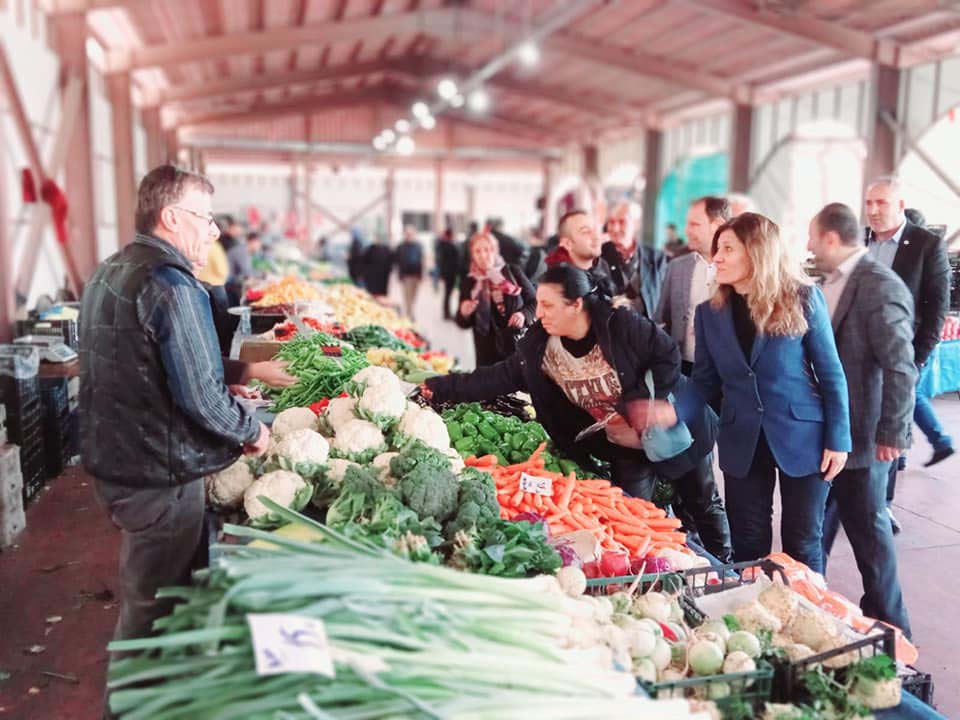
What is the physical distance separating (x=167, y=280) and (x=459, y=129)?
71.7ft

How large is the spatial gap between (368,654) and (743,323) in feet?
5.98

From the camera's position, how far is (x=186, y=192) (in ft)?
6.66

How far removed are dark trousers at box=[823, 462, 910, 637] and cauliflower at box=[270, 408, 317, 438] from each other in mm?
1917

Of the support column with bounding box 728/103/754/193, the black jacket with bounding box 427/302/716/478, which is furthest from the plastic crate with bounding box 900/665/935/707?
the support column with bounding box 728/103/754/193

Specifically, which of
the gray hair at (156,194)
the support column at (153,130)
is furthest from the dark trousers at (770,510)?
the support column at (153,130)

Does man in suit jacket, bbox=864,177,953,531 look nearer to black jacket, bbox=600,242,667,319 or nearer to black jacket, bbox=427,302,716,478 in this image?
black jacket, bbox=600,242,667,319

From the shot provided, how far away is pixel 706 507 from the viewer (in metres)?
3.46

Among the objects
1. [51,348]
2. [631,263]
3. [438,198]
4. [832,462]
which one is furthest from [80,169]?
[438,198]

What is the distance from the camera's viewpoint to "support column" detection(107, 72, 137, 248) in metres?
10.9

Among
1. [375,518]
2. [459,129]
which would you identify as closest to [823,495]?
[375,518]

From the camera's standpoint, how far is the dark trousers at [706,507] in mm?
3428

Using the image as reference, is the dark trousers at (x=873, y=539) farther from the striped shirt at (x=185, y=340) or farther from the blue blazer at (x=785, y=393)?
the striped shirt at (x=185, y=340)

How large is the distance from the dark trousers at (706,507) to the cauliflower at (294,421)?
1.54 metres

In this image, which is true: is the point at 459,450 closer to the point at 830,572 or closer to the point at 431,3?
the point at 830,572
